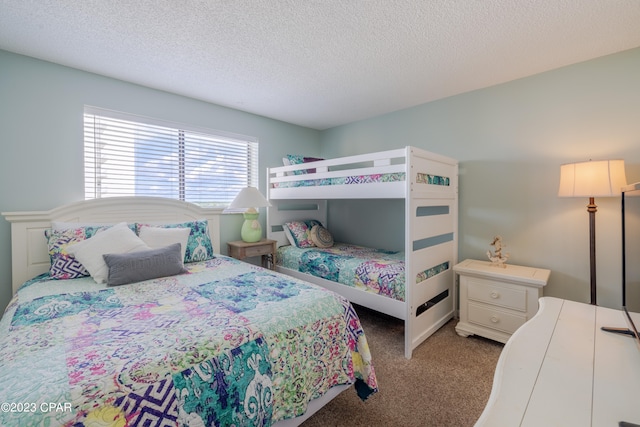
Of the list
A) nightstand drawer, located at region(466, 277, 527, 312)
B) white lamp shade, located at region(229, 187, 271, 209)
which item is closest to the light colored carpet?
nightstand drawer, located at region(466, 277, 527, 312)

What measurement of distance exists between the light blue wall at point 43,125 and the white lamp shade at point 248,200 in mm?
1119

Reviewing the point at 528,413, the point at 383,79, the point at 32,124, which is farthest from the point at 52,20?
the point at 528,413

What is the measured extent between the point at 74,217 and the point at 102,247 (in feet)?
2.06

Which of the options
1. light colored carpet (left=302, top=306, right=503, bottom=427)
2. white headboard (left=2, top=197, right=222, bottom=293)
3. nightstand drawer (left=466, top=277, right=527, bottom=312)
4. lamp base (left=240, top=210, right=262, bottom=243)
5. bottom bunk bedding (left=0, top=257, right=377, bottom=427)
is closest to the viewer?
bottom bunk bedding (left=0, top=257, right=377, bottom=427)

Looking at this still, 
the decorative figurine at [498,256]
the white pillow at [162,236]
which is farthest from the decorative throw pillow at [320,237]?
the decorative figurine at [498,256]

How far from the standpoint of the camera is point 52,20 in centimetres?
166

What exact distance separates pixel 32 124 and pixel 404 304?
3.21m

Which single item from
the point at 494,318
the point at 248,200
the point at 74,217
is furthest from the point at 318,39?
the point at 494,318

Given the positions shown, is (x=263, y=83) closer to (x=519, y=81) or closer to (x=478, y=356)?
(x=519, y=81)

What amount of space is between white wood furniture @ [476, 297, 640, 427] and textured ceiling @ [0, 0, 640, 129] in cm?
170

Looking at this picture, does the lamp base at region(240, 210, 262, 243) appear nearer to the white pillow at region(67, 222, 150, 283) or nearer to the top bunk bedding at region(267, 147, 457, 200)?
the top bunk bedding at region(267, 147, 457, 200)

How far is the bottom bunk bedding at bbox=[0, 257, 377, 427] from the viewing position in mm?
808

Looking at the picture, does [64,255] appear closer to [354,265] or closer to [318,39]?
[354,265]

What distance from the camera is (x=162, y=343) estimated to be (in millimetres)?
1035
